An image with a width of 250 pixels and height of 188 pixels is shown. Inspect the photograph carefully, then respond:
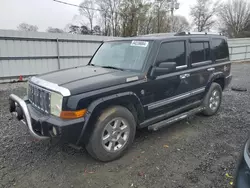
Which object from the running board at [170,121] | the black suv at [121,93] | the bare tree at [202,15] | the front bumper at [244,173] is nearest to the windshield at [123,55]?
the black suv at [121,93]

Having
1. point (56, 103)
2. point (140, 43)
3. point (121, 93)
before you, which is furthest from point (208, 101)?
point (56, 103)

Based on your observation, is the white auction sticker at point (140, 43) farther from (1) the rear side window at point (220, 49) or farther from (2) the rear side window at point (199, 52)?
(1) the rear side window at point (220, 49)

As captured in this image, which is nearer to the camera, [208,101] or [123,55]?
[123,55]

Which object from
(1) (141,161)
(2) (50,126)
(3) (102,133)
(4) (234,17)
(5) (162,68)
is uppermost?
(4) (234,17)

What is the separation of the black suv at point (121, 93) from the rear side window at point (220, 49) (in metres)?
0.18

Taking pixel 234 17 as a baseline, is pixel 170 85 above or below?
below

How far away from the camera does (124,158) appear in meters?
3.05

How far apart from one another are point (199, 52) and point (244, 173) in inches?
124

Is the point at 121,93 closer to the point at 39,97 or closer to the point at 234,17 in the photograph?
the point at 39,97

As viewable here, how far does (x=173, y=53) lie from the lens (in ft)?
11.9

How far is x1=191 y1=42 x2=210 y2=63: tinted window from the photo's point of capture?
4.02 meters

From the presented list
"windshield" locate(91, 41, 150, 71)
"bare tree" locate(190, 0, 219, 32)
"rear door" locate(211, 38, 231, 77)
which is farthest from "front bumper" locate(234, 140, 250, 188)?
"bare tree" locate(190, 0, 219, 32)

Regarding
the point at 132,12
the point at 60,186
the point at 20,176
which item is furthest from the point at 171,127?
the point at 132,12

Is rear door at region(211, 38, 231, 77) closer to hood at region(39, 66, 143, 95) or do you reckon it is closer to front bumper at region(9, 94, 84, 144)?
hood at region(39, 66, 143, 95)
